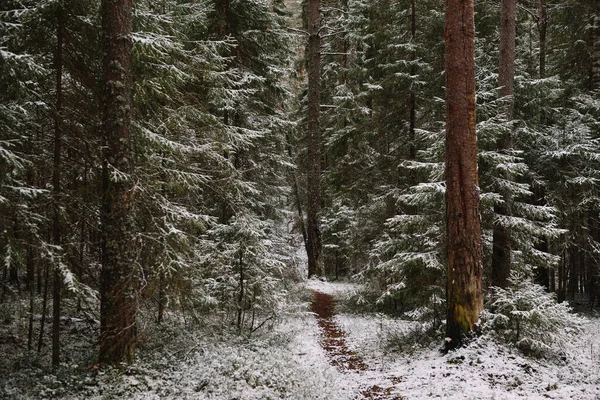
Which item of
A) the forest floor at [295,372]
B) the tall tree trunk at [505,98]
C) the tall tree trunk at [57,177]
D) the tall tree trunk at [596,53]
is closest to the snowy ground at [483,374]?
the forest floor at [295,372]

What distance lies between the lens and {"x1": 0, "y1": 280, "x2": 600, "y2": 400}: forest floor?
612 centimetres

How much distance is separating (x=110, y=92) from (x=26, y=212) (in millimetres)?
2410

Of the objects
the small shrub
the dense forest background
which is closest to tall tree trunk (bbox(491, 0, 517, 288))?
the dense forest background

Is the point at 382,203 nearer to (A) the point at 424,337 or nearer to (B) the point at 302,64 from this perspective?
(A) the point at 424,337

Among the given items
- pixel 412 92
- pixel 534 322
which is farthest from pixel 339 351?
pixel 412 92

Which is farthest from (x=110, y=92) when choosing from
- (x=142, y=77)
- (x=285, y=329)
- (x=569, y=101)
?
(x=569, y=101)

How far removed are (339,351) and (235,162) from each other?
27.8ft

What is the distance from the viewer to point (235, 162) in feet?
50.3

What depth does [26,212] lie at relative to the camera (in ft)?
18.7

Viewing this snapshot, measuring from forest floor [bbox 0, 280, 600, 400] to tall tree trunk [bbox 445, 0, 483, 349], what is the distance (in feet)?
2.23

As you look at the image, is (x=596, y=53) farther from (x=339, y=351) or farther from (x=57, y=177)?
(x=57, y=177)

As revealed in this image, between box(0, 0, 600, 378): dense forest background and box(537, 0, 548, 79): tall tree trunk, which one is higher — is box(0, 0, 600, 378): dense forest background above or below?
below

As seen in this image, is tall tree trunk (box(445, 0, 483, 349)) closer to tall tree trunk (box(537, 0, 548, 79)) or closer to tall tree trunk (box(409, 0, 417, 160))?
tall tree trunk (box(409, 0, 417, 160))

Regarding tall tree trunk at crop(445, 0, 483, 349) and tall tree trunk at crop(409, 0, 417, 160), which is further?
tall tree trunk at crop(409, 0, 417, 160)
